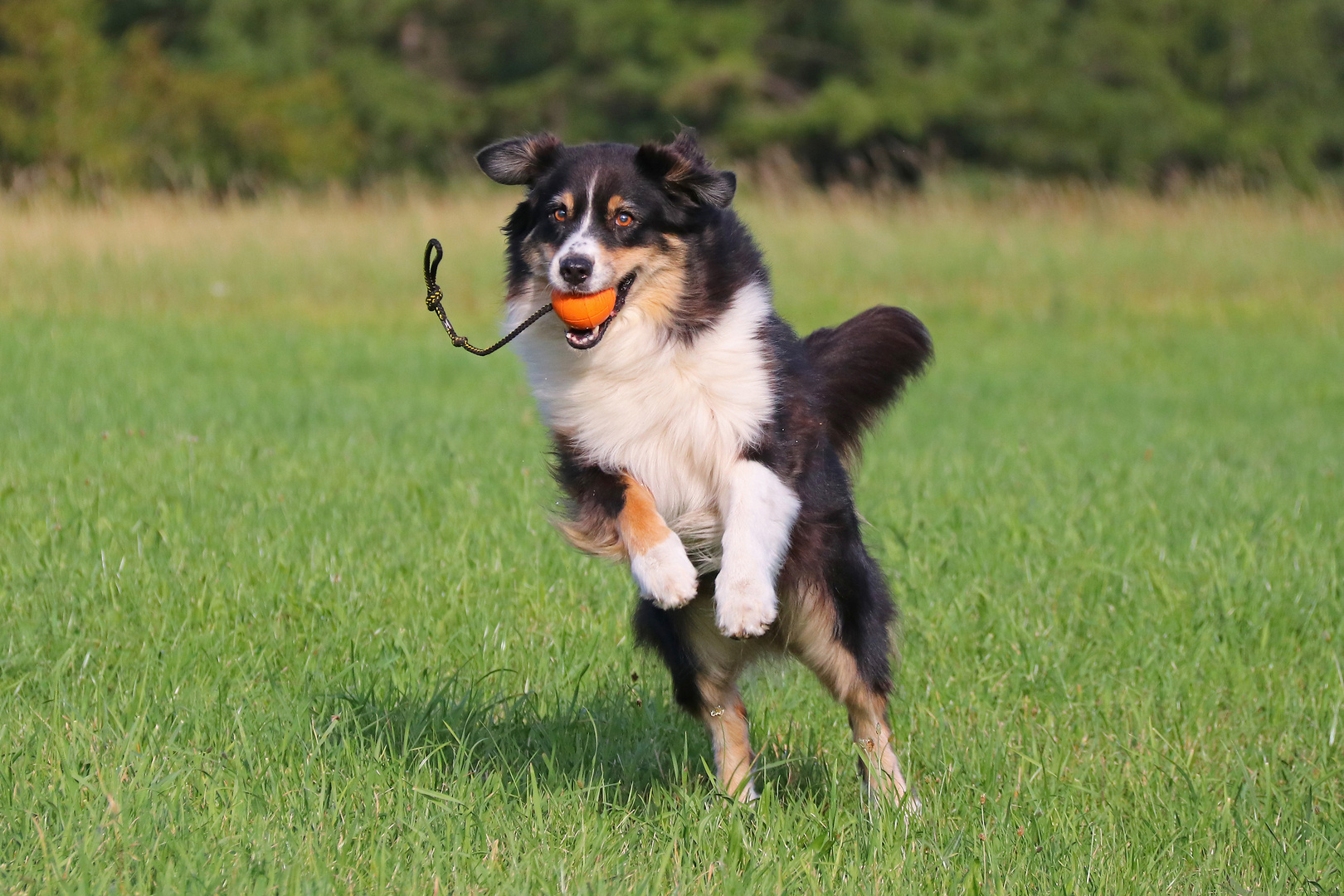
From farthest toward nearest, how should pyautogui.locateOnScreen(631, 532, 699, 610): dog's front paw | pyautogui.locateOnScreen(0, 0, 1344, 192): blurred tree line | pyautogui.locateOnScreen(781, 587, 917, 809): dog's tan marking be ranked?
1. pyautogui.locateOnScreen(0, 0, 1344, 192): blurred tree line
2. pyautogui.locateOnScreen(781, 587, 917, 809): dog's tan marking
3. pyautogui.locateOnScreen(631, 532, 699, 610): dog's front paw

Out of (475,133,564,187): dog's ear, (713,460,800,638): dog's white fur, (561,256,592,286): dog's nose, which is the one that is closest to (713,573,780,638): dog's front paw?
(713,460,800,638): dog's white fur

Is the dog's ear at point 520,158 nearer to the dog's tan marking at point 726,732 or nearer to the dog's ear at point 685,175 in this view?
the dog's ear at point 685,175

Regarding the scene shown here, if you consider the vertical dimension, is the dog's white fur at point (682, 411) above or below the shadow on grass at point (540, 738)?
above

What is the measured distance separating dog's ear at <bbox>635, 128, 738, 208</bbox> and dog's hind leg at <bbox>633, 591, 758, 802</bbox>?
1.10 m

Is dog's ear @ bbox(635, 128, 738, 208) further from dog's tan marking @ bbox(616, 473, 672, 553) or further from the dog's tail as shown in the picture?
dog's tan marking @ bbox(616, 473, 672, 553)

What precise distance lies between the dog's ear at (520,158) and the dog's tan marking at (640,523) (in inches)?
39.9

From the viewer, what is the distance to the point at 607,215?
147 inches

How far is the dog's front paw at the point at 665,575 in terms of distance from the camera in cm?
324

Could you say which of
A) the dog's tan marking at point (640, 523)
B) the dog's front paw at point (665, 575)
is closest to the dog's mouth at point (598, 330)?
the dog's tan marking at point (640, 523)

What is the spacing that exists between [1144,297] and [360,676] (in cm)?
1454

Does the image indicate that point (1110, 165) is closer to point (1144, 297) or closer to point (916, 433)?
point (1144, 297)

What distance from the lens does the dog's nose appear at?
3590 mm

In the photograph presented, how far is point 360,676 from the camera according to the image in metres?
4.20

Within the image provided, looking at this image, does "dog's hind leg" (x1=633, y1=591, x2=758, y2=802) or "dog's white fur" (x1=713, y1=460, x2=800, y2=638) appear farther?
"dog's hind leg" (x1=633, y1=591, x2=758, y2=802)
